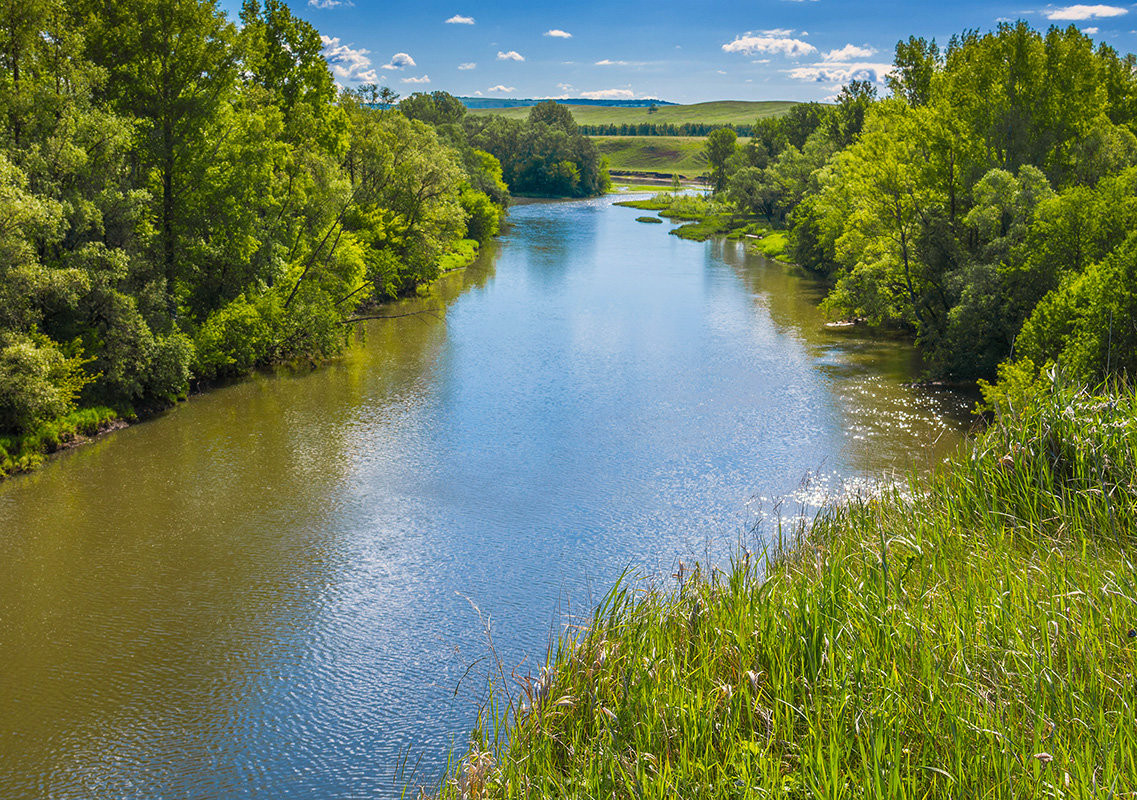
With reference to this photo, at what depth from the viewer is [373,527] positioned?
21.0 meters

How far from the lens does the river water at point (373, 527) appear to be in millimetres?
13734

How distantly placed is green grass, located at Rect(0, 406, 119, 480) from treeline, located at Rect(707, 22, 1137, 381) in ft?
86.0

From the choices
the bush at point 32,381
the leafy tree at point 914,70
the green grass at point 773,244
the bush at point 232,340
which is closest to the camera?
the bush at point 32,381

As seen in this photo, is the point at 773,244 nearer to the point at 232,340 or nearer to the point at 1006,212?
the point at 1006,212

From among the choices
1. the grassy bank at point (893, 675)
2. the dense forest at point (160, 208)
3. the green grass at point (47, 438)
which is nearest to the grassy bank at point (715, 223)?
the dense forest at point (160, 208)

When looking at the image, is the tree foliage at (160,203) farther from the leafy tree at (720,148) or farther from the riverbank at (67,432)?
the leafy tree at (720,148)

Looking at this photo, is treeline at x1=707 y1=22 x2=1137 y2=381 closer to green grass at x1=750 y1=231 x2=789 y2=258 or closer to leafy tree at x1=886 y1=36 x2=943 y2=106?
leafy tree at x1=886 y1=36 x2=943 y2=106

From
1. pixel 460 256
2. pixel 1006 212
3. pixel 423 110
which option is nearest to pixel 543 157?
pixel 423 110

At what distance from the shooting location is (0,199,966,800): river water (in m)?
13.7

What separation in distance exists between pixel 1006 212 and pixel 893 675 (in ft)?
95.0

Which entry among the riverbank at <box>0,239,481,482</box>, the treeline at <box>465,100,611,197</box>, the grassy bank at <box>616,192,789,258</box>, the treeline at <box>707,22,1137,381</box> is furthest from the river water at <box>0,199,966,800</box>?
the treeline at <box>465,100,611,197</box>

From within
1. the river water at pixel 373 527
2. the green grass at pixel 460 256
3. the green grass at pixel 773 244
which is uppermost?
the green grass at pixel 773 244

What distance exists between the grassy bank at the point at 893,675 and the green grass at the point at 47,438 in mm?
19153

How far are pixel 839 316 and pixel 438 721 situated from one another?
3823cm
